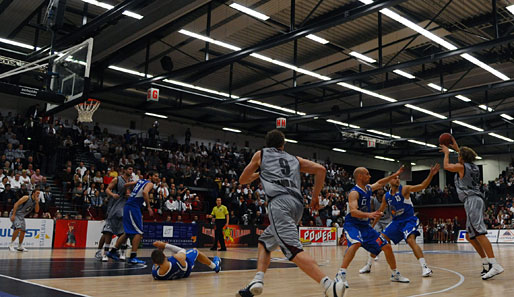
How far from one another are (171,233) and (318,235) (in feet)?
27.2

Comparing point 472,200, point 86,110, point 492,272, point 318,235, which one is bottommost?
point 318,235

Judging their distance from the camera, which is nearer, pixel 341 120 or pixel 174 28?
pixel 174 28

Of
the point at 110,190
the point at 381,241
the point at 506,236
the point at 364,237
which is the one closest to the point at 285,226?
the point at 364,237

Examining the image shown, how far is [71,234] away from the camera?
49.7ft

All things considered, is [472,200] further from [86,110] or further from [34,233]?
[86,110]

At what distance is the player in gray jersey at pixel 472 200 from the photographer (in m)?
7.07

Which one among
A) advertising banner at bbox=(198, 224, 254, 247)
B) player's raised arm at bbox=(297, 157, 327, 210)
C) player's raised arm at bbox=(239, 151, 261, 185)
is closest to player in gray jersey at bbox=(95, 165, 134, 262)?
player's raised arm at bbox=(239, 151, 261, 185)

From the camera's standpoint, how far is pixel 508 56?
1741 cm

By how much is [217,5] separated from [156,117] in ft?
50.3

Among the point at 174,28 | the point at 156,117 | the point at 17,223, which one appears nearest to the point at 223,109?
the point at 156,117

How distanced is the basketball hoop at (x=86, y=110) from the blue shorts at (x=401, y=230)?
550 inches

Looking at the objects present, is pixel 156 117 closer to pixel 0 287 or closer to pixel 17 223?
pixel 17 223

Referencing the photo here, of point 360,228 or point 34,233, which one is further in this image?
point 34,233

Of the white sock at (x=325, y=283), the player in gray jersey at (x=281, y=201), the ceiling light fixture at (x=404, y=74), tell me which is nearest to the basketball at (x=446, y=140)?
the player in gray jersey at (x=281, y=201)
